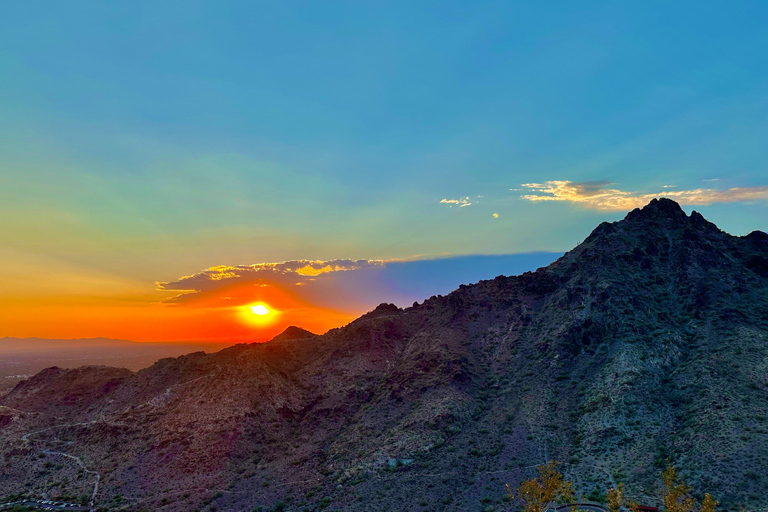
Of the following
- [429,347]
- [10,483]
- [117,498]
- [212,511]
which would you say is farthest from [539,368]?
[10,483]

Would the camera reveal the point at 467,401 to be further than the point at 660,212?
No

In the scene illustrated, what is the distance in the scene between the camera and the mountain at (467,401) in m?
54.0

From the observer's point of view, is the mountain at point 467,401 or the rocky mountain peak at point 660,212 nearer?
the mountain at point 467,401

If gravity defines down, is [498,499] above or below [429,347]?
below

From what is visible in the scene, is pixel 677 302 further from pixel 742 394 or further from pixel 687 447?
pixel 687 447

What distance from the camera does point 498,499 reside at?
50188 mm

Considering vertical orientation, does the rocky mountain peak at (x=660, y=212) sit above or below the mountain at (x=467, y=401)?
above

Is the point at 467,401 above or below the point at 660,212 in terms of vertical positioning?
below

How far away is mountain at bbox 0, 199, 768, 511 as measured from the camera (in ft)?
177

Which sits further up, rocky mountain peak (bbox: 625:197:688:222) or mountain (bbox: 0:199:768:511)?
rocky mountain peak (bbox: 625:197:688:222)

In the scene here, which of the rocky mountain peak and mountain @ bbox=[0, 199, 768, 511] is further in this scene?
the rocky mountain peak

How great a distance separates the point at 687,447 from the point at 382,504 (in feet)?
120

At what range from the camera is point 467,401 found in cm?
7212

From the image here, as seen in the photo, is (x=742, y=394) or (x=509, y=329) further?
(x=509, y=329)
